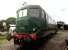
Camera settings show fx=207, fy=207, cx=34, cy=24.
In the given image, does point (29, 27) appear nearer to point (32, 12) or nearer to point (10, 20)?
point (32, 12)

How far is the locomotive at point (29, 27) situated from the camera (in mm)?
9617

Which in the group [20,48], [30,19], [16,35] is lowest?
[20,48]

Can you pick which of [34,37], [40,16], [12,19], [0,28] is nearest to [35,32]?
[34,37]

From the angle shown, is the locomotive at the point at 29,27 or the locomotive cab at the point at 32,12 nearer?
the locomotive at the point at 29,27

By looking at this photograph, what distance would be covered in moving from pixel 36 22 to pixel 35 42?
989 mm

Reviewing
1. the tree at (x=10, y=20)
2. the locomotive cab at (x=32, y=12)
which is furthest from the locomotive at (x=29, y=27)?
the tree at (x=10, y=20)

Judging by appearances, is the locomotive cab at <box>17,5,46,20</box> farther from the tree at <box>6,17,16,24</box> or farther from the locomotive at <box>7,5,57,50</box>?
the tree at <box>6,17,16,24</box>

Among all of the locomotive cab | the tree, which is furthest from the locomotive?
the tree

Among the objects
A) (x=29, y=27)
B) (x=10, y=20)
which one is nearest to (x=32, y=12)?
(x=29, y=27)

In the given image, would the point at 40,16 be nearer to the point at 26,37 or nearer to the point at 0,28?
the point at 26,37

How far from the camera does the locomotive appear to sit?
9617 mm

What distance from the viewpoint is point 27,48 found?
10.1 metres

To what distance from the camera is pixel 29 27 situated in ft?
32.6

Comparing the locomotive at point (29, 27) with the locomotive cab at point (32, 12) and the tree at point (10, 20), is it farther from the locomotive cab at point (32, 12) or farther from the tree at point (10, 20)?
the tree at point (10, 20)
